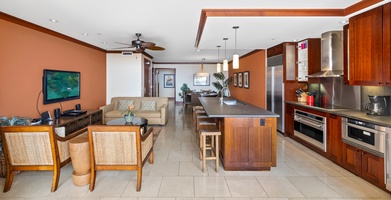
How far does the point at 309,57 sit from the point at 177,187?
403cm

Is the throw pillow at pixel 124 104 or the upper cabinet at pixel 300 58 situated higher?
the upper cabinet at pixel 300 58

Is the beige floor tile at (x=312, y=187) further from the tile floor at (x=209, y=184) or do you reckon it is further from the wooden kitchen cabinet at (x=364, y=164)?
the wooden kitchen cabinet at (x=364, y=164)

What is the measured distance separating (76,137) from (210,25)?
111 inches

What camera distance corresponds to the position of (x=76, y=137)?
3.18 meters

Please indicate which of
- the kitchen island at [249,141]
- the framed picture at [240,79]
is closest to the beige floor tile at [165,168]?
the kitchen island at [249,141]

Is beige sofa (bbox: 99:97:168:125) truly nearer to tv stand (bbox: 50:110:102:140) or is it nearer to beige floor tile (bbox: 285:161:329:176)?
tv stand (bbox: 50:110:102:140)

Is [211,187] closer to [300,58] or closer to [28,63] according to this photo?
[300,58]

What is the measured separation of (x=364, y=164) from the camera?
9.86 feet

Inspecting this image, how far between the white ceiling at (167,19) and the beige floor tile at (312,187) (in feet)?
8.04

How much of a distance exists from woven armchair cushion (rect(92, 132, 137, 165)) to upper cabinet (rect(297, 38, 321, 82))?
162 inches

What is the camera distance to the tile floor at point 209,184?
2.64m

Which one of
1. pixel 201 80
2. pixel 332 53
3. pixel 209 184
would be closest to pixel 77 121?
pixel 209 184

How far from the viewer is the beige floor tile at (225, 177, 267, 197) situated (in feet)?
8.77

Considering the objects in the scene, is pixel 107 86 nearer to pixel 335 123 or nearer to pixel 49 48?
pixel 49 48
